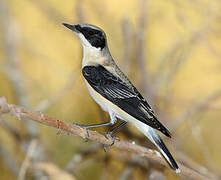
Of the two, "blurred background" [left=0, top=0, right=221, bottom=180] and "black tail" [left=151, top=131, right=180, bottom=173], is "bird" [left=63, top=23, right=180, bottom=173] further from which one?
"blurred background" [left=0, top=0, right=221, bottom=180]

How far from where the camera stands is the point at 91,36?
3.51 m

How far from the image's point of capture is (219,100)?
5.46 m

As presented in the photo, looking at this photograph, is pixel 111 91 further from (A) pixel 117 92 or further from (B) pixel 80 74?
(B) pixel 80 74

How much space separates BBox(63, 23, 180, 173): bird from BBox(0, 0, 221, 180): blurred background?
1087 mm

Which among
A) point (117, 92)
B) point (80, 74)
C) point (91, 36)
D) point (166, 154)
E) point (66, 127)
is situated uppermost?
point (91, 36)

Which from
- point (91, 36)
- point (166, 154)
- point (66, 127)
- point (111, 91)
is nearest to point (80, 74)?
point (91, 36)

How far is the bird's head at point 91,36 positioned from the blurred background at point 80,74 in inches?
42.8

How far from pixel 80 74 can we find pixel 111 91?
144 cm

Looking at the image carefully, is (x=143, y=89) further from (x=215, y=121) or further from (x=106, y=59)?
(x=215, y=121)

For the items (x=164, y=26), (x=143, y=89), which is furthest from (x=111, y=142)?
(x=164, y=26)

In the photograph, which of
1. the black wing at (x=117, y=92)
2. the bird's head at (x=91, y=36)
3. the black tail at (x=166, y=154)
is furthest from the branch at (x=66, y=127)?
the bird's head at (x=91, y=36)

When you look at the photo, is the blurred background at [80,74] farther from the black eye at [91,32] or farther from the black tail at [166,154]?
the black tail at [166,154]

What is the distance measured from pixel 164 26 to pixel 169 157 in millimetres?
2781

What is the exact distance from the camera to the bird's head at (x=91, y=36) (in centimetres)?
342
